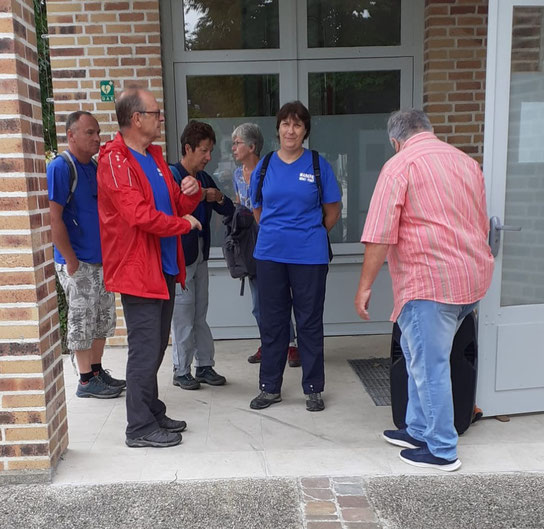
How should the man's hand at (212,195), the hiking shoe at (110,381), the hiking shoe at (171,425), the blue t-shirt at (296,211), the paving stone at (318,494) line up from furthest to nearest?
the hiking shoe at (110,381), the man's hand at (212,195), the blue t-shirt at (296,211), the hiking shoe at (171,425), the paving stone at (318,494)

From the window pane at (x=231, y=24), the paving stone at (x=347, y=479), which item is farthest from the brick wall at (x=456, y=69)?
the paving stone at (x=347, y=479)

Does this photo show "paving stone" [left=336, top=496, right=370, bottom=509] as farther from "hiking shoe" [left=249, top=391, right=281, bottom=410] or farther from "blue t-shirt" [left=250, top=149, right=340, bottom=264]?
"blue t-shirt" [left=250, top=149, right=340, bottom=264]

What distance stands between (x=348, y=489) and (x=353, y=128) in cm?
342

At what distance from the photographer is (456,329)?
9.98 feet

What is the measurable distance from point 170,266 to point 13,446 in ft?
3.87

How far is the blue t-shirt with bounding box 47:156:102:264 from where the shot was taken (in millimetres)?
3650

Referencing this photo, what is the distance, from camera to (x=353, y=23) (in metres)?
5.17

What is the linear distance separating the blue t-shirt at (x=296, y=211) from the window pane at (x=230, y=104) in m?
1.71

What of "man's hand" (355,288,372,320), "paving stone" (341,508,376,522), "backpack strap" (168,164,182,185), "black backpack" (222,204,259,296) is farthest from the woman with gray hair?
"paving stone" (341,508,376,522)

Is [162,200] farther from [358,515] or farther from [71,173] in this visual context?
[358,515]

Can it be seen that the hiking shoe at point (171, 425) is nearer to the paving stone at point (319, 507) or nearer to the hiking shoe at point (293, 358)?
the paving stone at point (319, 507)

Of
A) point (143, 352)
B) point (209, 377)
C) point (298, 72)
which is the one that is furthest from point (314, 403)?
point (298, 72)

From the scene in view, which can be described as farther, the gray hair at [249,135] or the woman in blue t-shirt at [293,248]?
the gray hair at [249,135]

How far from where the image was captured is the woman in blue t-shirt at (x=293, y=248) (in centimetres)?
365
